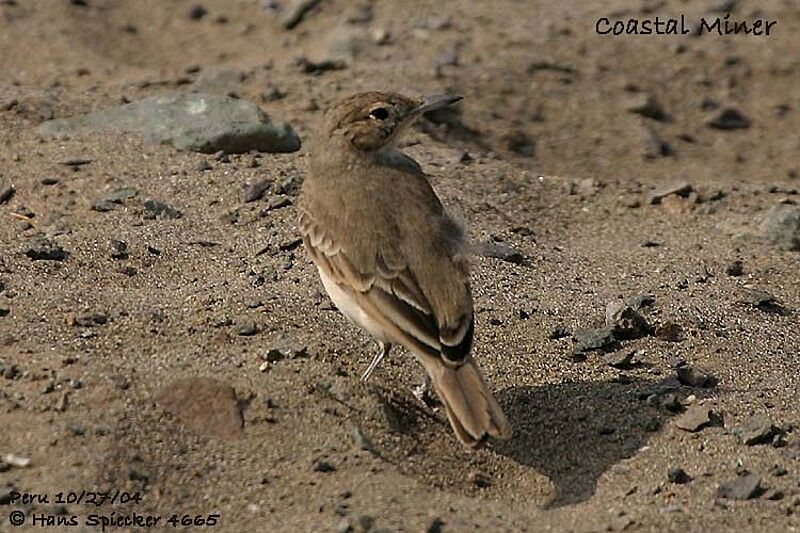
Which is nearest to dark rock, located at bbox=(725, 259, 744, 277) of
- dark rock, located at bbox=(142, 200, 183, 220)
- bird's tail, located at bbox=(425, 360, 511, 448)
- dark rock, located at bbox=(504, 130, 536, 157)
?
dark rock, located at bbox=(504, 130, 536, 157)

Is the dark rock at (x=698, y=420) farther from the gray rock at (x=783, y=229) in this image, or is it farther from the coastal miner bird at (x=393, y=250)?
the gray rock at (x=783, y=229)

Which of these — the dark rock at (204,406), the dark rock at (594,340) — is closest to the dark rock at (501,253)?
the dark rock at (594,340)

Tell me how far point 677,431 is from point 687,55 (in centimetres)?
573

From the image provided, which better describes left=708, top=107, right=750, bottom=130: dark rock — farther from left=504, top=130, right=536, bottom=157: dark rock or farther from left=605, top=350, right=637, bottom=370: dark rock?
left=605, top=350, right=637, bottom=370: dark rock

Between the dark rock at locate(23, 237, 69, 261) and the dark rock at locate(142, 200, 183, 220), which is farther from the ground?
the dark rock at locate(23, 237, 69, 261)

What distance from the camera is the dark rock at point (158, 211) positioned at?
835 cm

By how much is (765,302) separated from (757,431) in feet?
5.22

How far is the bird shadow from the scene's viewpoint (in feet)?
20.7

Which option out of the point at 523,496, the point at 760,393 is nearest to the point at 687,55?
the point at 760,393

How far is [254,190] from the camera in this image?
8.55m

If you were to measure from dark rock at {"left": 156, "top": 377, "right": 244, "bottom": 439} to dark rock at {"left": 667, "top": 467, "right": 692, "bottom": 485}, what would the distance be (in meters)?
1.66

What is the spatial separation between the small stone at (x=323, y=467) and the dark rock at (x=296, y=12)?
246 inches

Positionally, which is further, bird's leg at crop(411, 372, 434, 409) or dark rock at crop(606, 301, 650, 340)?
dark rock at crop(606, 301, 650, 340)

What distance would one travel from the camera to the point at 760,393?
6773 mm
